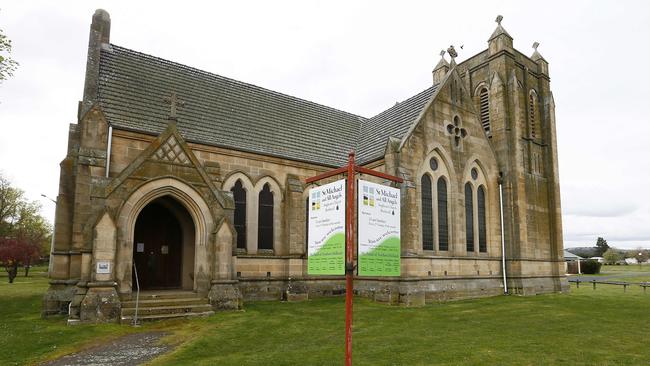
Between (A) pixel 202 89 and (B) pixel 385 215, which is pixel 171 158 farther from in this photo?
(B) pixel 385 215

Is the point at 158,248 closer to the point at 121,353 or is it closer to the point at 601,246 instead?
the point at 121,353

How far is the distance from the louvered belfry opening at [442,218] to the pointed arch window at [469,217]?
1958 millimetres

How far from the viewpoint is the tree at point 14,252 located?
43941 millimetres

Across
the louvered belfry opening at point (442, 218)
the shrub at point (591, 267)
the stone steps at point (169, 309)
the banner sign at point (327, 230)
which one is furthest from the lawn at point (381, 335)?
the shrub at point (591, 267)

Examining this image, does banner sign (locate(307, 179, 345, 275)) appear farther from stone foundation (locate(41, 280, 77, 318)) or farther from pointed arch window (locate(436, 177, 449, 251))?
pointed arch window (locate(436, 177, 449, 251))

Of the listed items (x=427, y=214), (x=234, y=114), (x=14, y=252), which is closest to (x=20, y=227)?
(x=14, y=252)

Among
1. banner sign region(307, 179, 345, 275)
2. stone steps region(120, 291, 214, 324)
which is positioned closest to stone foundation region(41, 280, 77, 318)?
stone steps region(120, 291, 214, 324)

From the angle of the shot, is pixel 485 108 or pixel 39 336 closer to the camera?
pixel 39 336

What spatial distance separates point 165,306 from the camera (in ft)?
A: 51.3

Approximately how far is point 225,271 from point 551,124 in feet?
83.8

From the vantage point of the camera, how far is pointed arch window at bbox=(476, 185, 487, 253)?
26.0 metres

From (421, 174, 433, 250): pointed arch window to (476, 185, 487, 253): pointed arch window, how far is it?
451cm

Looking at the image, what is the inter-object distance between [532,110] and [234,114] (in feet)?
68.2

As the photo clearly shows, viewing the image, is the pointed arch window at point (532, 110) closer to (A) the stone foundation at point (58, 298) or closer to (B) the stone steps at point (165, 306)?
(B) the stone steps at point (165, 306)
